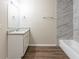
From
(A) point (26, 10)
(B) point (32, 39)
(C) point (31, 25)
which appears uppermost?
(A) point (26, 10)

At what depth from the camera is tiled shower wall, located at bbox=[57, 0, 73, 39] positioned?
574 centimetres

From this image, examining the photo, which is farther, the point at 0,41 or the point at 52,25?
the point at 52,25

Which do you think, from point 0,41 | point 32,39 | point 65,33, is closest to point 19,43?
point 0,41

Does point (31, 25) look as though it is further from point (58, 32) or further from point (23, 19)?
point (58, 32)

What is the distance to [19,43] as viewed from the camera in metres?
3.65

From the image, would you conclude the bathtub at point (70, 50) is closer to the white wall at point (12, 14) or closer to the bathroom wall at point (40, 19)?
the white wall at point (12, 14)

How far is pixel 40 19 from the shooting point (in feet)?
19.3

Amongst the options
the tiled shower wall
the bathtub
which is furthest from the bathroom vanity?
the tiled shower wall

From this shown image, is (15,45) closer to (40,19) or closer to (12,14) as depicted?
(12,14)

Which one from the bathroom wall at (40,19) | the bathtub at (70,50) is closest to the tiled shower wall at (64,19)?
the bathroom wall at (40,19)

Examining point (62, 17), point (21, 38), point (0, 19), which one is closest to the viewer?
point (0, 19)

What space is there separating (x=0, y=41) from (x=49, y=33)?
10.5 feet

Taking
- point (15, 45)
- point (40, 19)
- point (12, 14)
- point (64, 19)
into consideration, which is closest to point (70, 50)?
point (15, 45)

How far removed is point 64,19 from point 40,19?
41.5 inches
